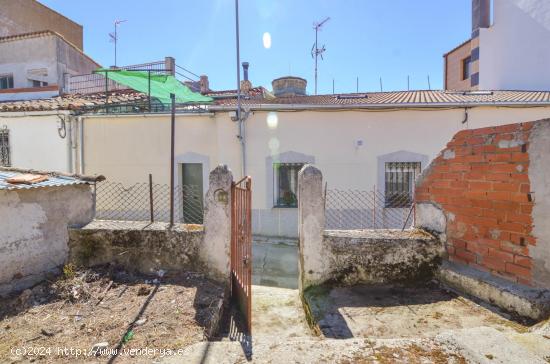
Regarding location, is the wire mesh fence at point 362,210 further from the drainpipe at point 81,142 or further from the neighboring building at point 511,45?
the neighboring building at point 511,45

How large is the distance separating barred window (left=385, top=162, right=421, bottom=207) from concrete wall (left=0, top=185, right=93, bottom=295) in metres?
6.93

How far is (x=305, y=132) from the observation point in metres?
8.30

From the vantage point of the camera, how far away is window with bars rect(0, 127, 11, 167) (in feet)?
31.4

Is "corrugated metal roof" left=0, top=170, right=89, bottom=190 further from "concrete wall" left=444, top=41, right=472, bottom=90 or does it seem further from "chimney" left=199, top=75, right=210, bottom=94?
"concrete wall" left=444, top=41, right=472, bottom=90

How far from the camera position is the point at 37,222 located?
12.4 ft

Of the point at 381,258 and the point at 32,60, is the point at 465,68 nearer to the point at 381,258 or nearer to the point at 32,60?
the point at 381,258

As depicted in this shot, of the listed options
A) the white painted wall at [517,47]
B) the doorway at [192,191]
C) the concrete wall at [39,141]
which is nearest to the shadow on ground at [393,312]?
the doorway at [192,191]

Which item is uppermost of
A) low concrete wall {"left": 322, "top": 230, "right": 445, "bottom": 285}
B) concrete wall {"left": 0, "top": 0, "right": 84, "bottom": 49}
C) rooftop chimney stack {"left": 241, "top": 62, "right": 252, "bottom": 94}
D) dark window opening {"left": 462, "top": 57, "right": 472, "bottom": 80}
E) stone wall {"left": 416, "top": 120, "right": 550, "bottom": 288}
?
concrete wall {"left": 0, "top": 0, "right": 84, "bottom": 49}

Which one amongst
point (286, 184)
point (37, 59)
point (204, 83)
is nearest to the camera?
point (286, 184)

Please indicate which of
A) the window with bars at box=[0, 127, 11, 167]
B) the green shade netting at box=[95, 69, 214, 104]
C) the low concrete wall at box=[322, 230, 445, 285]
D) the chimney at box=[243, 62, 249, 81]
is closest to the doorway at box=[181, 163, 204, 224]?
the green shade netting at box=[95, 69, 214, 104]

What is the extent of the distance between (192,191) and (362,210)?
482cm

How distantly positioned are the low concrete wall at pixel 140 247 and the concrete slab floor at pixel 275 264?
1957mm

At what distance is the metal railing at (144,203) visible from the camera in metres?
8.86

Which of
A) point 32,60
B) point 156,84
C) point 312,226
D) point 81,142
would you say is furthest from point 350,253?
point 32,60
